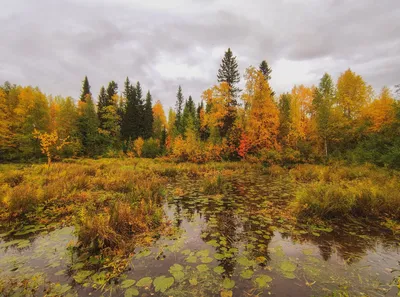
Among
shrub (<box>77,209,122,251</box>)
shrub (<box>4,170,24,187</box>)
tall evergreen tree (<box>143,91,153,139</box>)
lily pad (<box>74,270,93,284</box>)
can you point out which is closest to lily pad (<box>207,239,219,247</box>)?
shrub (<box>77,209,122,251</box>)

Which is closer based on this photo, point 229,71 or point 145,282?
point 145,282

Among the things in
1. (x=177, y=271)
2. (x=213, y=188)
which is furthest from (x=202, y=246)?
(x=213, y=188)

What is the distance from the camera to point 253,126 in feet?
70.0

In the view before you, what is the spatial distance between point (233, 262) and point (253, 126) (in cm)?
1885

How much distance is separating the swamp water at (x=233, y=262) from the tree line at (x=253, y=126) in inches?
471

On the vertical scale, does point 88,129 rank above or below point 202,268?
above

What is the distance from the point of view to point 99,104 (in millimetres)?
40656

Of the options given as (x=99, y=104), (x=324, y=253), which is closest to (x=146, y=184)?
(x=324, y=253)

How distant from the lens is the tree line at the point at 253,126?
2006cm

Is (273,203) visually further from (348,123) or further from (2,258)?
(348,123)

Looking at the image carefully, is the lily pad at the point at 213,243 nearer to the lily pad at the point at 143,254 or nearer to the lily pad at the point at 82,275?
the lily pad at the point at 143,254

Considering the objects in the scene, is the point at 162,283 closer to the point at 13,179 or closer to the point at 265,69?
the point at 13,179

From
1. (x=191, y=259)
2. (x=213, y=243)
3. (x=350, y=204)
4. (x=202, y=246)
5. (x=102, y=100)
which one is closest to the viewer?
(x=191, y=259)

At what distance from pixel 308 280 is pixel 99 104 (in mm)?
45665
